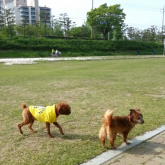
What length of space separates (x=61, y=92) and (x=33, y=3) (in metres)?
102

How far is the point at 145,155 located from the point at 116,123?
0.72m

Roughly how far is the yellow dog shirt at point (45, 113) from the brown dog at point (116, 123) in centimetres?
102

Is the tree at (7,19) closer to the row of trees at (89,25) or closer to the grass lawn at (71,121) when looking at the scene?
the row of trees at (89,25)

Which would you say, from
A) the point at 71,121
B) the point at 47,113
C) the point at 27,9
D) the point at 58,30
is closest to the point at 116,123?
the point at 47,113

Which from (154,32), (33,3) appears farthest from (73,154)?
(33,3)

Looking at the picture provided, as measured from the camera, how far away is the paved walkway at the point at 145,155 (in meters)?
2.94

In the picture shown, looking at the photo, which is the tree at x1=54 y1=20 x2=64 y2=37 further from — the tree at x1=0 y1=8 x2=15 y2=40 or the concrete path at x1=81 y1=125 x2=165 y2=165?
the concrete path at x1=81 y1=125 x2=165 y2=165

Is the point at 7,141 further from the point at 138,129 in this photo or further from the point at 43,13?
the point at 43,13

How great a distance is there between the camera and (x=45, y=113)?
366 cm

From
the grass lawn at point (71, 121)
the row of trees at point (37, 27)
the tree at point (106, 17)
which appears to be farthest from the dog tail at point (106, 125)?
the tree at point (106, 17)

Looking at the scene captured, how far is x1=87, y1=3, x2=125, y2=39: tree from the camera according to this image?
5309cm

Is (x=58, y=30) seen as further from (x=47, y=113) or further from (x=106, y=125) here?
(x=106, y=125)

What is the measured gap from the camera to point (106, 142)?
3564 mm

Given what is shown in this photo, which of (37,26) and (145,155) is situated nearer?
(145,155)
